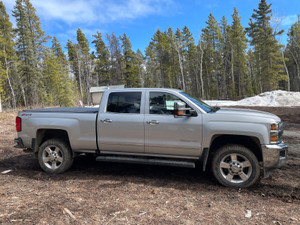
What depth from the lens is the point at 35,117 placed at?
4562mm

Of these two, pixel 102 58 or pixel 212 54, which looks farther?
pixel 102 58

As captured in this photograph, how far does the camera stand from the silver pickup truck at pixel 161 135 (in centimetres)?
357

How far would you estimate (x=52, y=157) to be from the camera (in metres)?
4.55

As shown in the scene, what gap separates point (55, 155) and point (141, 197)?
96.5 inches

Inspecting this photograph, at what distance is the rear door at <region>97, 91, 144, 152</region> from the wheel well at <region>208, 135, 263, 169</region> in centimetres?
148

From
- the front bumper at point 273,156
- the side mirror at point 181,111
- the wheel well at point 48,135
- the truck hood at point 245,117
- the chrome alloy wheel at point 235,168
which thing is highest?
the side mirror at point 181,111

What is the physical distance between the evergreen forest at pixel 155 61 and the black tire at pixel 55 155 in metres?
18.4

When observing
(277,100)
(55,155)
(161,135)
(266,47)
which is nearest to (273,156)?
(161,135)

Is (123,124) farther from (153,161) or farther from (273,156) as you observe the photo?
(273,156)

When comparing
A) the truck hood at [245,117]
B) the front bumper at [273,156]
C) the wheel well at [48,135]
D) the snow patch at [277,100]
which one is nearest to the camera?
the front bumper at [273,156]

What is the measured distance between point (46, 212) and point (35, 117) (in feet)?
8.00

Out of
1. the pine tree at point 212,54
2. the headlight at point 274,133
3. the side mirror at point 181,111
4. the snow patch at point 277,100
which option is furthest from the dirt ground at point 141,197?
the pine tree at point 212,54

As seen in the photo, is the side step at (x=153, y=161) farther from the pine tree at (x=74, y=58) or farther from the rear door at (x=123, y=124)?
the pine tree at (x=74, y=58)

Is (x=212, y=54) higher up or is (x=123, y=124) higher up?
(x=212, y=54)
